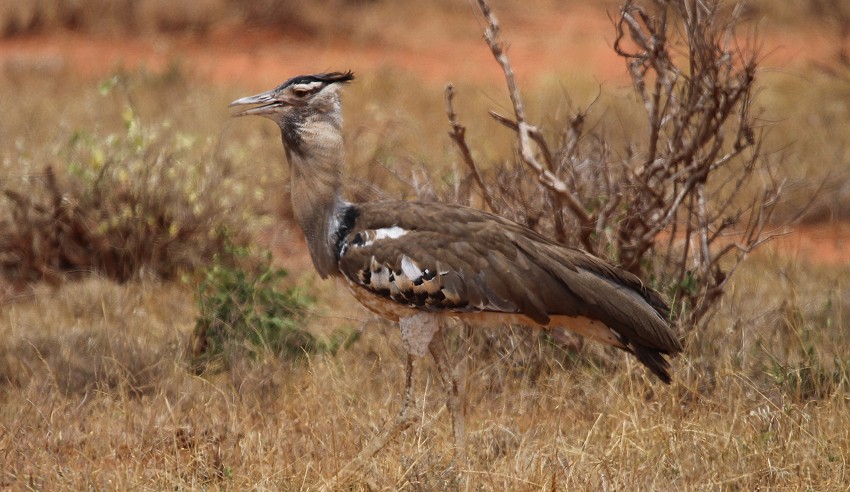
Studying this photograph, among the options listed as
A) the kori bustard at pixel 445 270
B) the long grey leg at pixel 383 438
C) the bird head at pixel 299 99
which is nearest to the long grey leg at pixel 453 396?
the kori bustard at pixel 445 270

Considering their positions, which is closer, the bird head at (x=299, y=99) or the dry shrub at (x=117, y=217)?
the bird head at (x=299, y=99)

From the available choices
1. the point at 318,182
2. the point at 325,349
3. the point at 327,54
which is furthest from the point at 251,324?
the point at 327,54

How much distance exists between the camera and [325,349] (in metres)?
4.84

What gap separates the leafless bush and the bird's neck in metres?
0.44

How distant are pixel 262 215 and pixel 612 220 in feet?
9.33

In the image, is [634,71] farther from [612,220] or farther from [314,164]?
[314,164]

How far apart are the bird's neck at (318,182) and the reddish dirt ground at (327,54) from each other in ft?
22.2

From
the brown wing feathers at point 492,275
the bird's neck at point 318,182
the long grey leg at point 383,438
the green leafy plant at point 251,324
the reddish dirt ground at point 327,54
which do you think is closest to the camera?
the long grey leg at point 383,438

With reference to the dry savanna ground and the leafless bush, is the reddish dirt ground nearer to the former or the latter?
the dry savanna ground

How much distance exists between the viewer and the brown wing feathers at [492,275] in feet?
12.3

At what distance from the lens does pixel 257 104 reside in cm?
420

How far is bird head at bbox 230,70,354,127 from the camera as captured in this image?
13.5 feet

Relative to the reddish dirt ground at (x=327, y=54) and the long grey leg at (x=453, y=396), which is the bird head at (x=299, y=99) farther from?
the reddish dirt ground at (x=327, y=54)

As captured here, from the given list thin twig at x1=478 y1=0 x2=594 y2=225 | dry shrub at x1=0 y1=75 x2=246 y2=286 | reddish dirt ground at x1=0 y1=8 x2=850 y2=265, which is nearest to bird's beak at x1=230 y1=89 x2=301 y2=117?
thin twig at x1=478 y1=0 x2=594 y2=225
